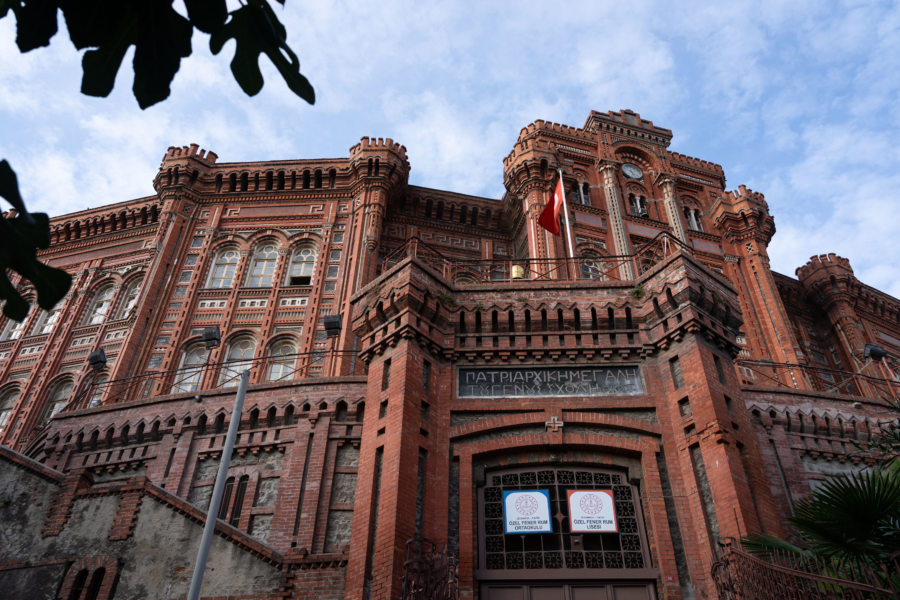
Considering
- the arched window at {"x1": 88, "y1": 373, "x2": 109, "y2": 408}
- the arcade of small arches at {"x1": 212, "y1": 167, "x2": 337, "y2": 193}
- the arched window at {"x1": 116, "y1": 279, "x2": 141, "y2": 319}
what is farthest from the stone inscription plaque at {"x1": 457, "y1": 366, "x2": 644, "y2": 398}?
the arcade of small arches at {"x1": 212, "y1": 167, "x2": 337, "y2": 193}

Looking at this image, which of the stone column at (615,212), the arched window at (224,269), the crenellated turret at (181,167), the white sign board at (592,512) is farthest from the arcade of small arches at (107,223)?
the white sign board at (592,512)

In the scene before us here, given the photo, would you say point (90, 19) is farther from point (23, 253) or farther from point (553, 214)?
point (553, 214)

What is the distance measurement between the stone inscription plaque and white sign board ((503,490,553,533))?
194 cm

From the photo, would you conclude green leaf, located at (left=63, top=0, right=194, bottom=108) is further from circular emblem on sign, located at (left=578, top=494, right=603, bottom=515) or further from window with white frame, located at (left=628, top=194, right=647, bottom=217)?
window with white frame, located at (left=628, top=194, right=647, bottom=217)

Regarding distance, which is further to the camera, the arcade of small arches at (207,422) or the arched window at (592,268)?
the arched window at (592,268)

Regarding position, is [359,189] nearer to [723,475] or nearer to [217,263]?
[217,263]

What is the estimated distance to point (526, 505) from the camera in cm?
1269

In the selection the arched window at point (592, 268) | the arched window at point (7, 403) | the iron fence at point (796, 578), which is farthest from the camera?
the arched window at point (592, 268)

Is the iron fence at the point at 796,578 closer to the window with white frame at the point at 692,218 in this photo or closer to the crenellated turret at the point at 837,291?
the window with white frame at the point at 692,218

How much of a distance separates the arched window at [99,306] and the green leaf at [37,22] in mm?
28389

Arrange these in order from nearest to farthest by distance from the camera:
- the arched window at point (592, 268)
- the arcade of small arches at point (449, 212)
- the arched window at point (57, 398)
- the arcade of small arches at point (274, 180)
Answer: the arched window at point (57, 398), the arched window at point (592, 268), the arcade of small arches at point (274, 180), the arcade of small arches at point (449, 212)

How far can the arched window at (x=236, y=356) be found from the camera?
25312 millimetres

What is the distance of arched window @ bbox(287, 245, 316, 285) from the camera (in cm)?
2867

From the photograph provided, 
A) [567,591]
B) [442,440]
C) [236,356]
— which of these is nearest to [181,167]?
[236,356]
